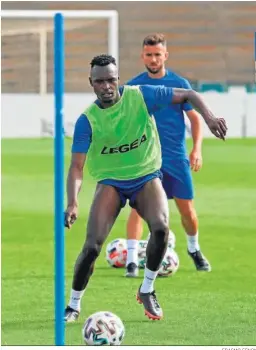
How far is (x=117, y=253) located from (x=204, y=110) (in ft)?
13.4

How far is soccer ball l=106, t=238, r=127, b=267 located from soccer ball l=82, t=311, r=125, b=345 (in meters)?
3.75

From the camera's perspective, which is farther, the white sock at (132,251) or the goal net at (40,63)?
the goal net at (40,63)

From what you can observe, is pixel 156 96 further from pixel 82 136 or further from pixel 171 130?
pixel 171 130

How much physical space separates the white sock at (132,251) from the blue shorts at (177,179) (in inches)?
21.4

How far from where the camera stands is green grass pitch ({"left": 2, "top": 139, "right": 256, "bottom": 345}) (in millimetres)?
8266

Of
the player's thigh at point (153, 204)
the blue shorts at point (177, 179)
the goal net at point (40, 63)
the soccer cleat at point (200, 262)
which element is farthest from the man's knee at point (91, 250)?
the goal net at point (40, 63)

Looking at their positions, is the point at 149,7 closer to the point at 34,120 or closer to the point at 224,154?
the point at 34,120

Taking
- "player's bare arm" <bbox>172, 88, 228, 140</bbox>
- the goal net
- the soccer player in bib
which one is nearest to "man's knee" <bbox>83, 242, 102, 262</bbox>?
the soccer player in bib

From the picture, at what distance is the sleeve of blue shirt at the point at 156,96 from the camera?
8300mm

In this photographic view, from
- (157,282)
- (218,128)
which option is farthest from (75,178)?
(157,282)

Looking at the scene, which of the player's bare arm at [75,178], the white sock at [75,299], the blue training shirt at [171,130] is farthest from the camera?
the blue training shirt at [171,130]

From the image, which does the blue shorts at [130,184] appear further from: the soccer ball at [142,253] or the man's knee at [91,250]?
the soccer ball at [142,253]

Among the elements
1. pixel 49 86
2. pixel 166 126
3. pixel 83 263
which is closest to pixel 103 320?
pixel 83 263

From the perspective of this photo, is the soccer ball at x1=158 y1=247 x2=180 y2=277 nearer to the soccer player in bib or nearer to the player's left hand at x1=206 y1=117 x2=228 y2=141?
the soccer player in bib
